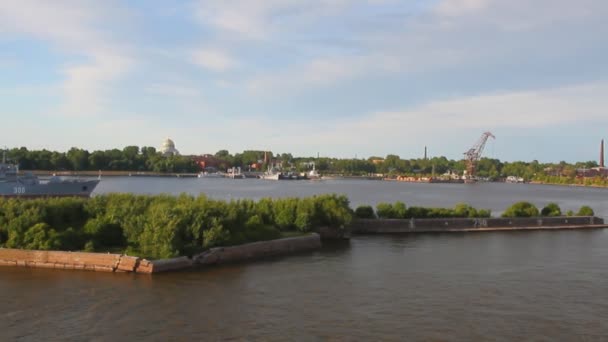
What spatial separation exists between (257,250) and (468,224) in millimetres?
17799

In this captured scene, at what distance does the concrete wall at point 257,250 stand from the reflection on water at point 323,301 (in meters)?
0.76

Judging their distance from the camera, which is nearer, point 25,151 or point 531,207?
point 531,207

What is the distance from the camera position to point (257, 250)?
2489 cm

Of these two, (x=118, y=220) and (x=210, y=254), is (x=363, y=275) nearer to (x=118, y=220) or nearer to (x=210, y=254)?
(x=210, y=254)

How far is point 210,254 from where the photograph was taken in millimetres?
22688

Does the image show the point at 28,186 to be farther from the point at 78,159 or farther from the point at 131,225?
the point at 78,159

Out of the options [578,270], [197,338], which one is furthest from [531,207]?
[197,338]

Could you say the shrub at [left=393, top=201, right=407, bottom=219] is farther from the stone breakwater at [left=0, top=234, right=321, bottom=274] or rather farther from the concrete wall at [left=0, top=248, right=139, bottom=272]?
the concrete wall at [left=0, top=248, right=139, bottom=272]

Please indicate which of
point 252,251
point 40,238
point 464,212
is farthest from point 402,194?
point 40,238

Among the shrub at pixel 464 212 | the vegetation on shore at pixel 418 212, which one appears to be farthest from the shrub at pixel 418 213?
the shrub at pixel 464 212

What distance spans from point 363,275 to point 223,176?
16679cm

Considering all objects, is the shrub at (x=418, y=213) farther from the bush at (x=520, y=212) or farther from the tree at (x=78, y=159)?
the tree at (x=78, y=159)

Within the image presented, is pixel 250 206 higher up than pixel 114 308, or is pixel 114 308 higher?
pixel 250 206

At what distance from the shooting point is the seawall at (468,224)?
35062mm
